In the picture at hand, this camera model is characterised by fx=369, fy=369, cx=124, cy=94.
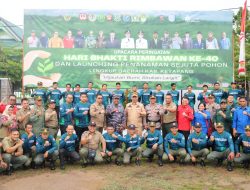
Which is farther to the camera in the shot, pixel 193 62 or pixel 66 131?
pixel 193 62

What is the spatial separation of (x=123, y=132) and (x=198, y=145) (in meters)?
1.94

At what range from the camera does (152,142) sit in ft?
27.6

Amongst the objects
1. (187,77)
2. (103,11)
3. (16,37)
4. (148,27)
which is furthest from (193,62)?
(16,37)

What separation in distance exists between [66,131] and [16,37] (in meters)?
25.2

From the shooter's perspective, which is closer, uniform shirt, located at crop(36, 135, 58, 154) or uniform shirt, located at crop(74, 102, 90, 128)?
uniform shirt, located at crop(36, 135, 58, 154)

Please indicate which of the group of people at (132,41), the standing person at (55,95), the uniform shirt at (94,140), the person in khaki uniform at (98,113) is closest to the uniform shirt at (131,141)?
the uniform shirt at (94,140)

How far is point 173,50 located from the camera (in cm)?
1264

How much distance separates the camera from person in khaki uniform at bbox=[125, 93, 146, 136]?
8812 millimetres

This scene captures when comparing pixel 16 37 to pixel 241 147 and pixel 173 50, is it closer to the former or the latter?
pixel 173 50

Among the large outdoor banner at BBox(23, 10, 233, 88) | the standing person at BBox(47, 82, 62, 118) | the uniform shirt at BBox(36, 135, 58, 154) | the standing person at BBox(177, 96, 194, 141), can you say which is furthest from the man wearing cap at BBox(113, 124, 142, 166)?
the large outdoor banner at BBox(23, 10, 233, 88)

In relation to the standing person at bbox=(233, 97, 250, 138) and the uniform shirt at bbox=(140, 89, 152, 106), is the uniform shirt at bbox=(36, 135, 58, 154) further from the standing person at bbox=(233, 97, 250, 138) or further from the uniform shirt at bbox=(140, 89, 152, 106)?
the standing person at bbox=(233, 97, 250, 138)

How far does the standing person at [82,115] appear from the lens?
8609 millimetres

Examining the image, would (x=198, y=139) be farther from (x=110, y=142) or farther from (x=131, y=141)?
(x=110, y=142)

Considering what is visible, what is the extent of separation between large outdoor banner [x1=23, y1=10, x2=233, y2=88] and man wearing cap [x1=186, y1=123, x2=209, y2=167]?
15.2 ft
